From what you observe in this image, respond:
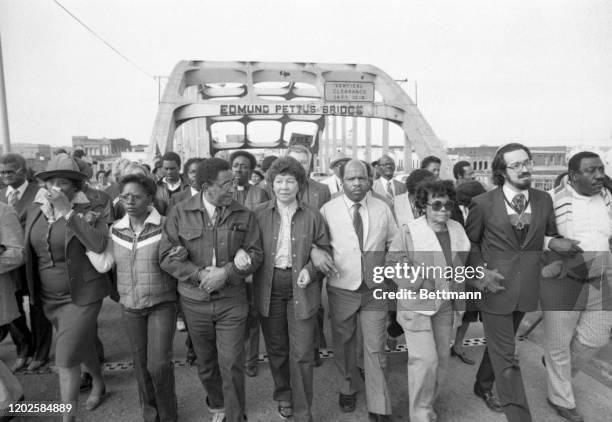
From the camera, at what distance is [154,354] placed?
9.17 feet

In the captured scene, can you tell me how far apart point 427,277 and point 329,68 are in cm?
1726

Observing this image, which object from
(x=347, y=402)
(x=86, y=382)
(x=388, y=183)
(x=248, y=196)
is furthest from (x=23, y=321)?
(x=388, y=183)

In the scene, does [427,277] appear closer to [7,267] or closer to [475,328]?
[475,328]

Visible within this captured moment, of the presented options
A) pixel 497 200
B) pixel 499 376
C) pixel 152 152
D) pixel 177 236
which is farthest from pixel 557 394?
pixel 152 152

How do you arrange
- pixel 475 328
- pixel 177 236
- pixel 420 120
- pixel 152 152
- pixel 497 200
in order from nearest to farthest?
pixel 177 236 → pixel 497 200 → pixel 475 328 → pixel 152 152 → pixel 420 120

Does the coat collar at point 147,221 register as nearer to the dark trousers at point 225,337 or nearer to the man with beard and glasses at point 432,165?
the dark trousers at point 225,337

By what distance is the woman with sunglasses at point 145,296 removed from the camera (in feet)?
9.18

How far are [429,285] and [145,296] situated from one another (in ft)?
6.72

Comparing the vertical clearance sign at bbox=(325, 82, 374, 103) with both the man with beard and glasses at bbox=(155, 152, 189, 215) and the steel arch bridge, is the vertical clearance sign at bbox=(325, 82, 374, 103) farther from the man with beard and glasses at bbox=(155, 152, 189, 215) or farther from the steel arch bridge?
the man with beard and glasses at bbox=(155, 152, 189, 215)

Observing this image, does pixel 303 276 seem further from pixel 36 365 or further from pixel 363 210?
pixel 36 365

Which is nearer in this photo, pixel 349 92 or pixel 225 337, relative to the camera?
pixel 225 337

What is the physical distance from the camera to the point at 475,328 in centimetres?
475

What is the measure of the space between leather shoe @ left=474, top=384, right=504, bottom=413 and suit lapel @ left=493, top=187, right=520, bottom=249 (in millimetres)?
1323

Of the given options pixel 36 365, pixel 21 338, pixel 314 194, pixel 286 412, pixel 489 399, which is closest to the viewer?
pixel 286 412
